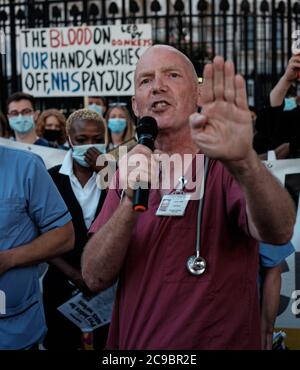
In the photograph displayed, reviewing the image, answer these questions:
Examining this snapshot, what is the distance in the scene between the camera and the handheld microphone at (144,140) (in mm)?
2250

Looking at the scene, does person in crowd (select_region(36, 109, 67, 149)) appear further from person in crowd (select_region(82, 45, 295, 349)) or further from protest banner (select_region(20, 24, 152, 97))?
person in crowd (select_region(82, 45, 295, 349))

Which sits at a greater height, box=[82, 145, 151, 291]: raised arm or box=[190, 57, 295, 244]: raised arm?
box=[190, 57, 295, 244]: raised arm

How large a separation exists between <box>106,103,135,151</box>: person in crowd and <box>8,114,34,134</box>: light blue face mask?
3.31 ft

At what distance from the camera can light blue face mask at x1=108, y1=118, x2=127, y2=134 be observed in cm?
731

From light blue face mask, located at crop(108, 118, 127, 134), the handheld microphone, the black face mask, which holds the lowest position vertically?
the black face mask

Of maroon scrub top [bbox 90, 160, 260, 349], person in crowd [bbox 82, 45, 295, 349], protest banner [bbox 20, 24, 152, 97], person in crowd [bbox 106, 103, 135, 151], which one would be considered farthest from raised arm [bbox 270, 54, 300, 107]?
person in crowd [bbox 106, 103, 135, 151]

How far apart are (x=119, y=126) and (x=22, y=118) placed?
3.83ft

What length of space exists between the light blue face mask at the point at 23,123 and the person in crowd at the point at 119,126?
3.31 feet

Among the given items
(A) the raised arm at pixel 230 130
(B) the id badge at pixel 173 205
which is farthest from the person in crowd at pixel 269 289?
(A) the raised arm at pixel 230 130

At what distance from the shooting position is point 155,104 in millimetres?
2672

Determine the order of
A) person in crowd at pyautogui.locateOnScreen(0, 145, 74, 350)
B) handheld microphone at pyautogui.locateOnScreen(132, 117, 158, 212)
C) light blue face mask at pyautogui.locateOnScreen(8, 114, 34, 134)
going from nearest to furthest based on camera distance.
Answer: handheld microphone at pyautogui.locateOnScreen(132, 117, 158, 212) < person in crowd at pyautogui.locateOnScreen(0, 145, 74, 350) < light blue face mask at pyautogui.locateOnScreen(8, 114, 34, 134)

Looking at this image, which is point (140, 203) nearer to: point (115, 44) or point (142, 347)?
point (142, 347)

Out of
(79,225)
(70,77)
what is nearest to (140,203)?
(79,225)

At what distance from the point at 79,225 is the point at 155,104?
192 cm
